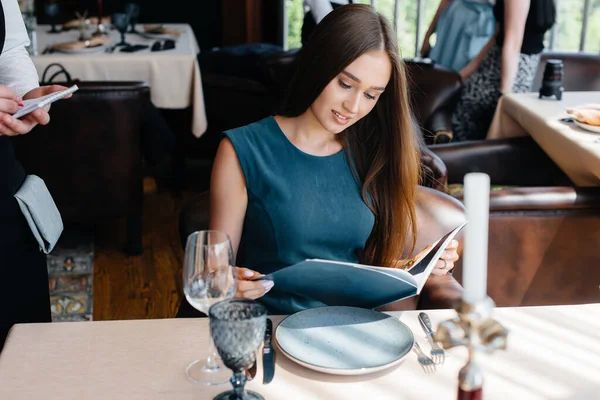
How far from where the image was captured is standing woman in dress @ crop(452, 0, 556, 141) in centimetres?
334

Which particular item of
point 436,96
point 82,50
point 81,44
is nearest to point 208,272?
point 436,96

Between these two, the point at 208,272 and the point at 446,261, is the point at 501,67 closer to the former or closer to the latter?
the point at 446,261

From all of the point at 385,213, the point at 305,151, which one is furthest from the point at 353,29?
the point at 385,213

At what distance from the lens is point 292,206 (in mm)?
1637

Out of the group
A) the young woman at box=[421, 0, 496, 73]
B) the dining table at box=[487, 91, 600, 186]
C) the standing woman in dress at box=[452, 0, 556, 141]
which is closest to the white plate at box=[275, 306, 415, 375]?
the dining table at box=[487, 91, 600, 186]

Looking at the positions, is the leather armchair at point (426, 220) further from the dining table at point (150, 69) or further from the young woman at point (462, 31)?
the dining table at point (150, 69)

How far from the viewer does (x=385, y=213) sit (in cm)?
166

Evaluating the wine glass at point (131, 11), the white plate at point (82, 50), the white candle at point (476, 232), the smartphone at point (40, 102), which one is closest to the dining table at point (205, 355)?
the white candle at point (476, 232)

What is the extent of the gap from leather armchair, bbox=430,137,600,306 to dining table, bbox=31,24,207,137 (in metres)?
2.11

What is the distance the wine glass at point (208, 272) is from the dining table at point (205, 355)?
0.08m

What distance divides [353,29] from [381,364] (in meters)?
0.75

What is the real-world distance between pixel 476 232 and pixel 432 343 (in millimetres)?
501

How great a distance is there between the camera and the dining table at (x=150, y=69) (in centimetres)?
377

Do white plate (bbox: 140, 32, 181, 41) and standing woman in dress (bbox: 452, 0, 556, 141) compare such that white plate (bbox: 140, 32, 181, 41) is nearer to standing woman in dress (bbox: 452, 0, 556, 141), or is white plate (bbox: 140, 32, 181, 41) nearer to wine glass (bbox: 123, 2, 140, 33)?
wine glass (bbox: 123, 2, 140, 33)
